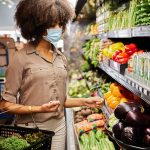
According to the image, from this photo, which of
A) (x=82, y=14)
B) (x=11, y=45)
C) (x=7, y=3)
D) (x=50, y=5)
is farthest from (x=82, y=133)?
(x=7, y=3)

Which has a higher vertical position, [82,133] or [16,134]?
[16,134]

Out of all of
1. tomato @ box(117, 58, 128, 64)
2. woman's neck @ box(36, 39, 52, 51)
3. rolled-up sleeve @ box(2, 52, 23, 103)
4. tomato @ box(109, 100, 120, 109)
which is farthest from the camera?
tomato @ box(109, 100, 120, 109)

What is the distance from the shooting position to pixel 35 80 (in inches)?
104

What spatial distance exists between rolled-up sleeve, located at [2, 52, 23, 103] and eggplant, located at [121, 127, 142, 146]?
975 mm

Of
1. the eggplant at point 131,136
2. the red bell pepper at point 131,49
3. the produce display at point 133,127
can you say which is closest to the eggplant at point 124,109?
the produce display at point 133,127

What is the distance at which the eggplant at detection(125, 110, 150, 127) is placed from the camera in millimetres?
2021

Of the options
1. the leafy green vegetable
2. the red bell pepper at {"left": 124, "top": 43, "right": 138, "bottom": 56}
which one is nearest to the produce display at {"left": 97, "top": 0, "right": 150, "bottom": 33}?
the red bell pepper at {"left": 124, "top": 43, "right": 138, "bottom": 56}

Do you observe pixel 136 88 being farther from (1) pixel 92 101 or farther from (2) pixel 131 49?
(2) pixel 131 49

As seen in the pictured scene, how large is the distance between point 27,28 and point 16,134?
0.87 m

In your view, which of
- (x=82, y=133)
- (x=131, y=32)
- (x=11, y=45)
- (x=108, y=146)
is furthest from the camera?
(x=11, y=45)

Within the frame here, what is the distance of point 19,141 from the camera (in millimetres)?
2121

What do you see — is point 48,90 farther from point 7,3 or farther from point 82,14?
point 7,3

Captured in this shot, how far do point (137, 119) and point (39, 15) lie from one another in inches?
44.7

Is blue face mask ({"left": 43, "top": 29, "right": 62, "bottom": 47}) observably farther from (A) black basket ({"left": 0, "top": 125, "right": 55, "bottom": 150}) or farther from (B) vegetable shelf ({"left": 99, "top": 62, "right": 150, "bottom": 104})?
(A) black basket ({"left": 0, "top": 125, "right": 55, "bottom": 150})
